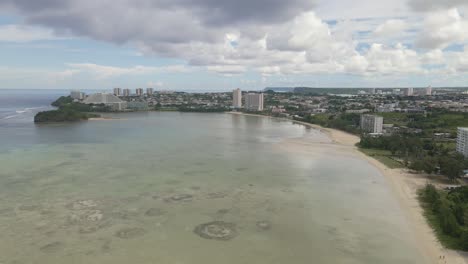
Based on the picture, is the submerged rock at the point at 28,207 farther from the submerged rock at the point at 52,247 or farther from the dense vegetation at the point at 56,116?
the dense vegetation at the point at 56,116

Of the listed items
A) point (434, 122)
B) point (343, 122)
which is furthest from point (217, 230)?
point (434, 122)

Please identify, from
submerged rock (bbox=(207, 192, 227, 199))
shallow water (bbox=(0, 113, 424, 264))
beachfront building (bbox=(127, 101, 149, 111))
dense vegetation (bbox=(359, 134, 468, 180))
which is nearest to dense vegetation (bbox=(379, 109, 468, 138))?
dense vegetation (bbox=(359, 134, 468, 180))

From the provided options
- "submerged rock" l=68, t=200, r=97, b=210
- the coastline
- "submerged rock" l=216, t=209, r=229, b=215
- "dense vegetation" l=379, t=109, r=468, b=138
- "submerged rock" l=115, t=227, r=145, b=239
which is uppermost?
"dense vegetation" l=379, t=109, r=468, b=138

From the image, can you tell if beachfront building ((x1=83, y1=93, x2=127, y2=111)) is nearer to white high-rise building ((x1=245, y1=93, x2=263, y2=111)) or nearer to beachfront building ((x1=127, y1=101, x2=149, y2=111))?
beachfront building ((x1=127, y1=101, x2=149, y2=111))

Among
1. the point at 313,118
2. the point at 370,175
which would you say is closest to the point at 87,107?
the point at 313,118

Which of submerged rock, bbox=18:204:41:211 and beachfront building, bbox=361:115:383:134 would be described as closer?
submerged rock, bbox=18:204:41:211

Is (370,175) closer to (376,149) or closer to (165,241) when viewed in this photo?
(376,149)

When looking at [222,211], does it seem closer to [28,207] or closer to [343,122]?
[28,207]
